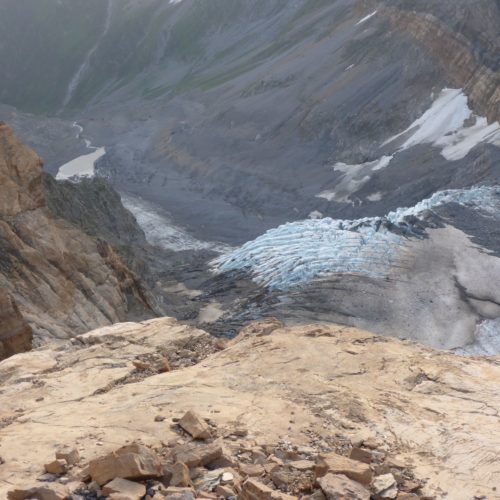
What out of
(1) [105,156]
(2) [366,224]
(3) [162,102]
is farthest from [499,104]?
(3) [162,102]

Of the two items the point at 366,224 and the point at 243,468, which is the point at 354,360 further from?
the point at 366,224

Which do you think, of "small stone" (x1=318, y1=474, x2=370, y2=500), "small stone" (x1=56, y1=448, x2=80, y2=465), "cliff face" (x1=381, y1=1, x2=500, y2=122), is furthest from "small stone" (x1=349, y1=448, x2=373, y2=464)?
"cliff face" (x1=381, y1=1, x2=500, y2=122)

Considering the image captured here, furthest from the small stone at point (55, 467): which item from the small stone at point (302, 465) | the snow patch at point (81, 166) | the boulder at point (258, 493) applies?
the snow patch at point (81, 166)

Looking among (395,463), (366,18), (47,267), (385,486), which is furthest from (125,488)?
(366,18)

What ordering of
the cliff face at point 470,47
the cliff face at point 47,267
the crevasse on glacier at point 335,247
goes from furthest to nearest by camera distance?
the cliff face at point 470,47 < the crevasse on glacier at point 335,247 < the cliff face at point 47,267

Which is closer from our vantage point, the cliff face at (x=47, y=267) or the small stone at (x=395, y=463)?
the small stone at (x=395, y=463)

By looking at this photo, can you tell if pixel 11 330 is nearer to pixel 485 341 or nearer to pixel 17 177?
pixel 17 177

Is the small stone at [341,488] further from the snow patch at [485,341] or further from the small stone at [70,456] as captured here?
the snow patch at [485,341]
